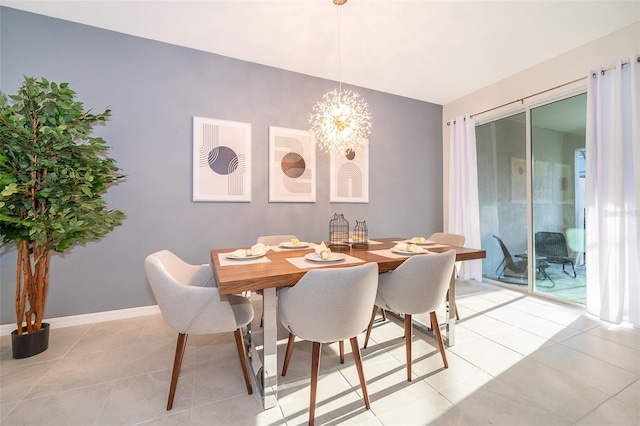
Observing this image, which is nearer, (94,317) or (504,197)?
(94,317)

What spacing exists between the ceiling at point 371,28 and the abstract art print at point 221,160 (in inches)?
33.7

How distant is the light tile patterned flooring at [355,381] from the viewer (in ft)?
4.64

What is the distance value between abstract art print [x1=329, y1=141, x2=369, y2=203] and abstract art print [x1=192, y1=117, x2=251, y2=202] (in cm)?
114

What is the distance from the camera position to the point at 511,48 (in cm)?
291

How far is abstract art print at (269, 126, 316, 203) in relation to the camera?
3238 mm

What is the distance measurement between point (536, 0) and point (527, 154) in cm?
179

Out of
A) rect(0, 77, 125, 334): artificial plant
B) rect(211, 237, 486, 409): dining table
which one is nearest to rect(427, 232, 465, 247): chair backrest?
rect(211, 237, 486, 409): dining table

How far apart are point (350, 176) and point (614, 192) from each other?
2686 mm

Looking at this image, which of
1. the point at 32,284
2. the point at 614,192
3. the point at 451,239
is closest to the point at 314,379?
the point at 451,239

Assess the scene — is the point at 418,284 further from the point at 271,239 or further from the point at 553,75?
the point at 553,75

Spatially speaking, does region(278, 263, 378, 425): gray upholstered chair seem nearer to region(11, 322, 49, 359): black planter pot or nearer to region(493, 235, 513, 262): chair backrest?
region(11, 322, 49, 359): black planter pot

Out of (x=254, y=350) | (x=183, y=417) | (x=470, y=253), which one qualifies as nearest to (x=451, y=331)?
(x=470, y=253)

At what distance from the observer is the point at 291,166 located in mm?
3334

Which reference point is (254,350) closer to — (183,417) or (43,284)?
(183,417)
